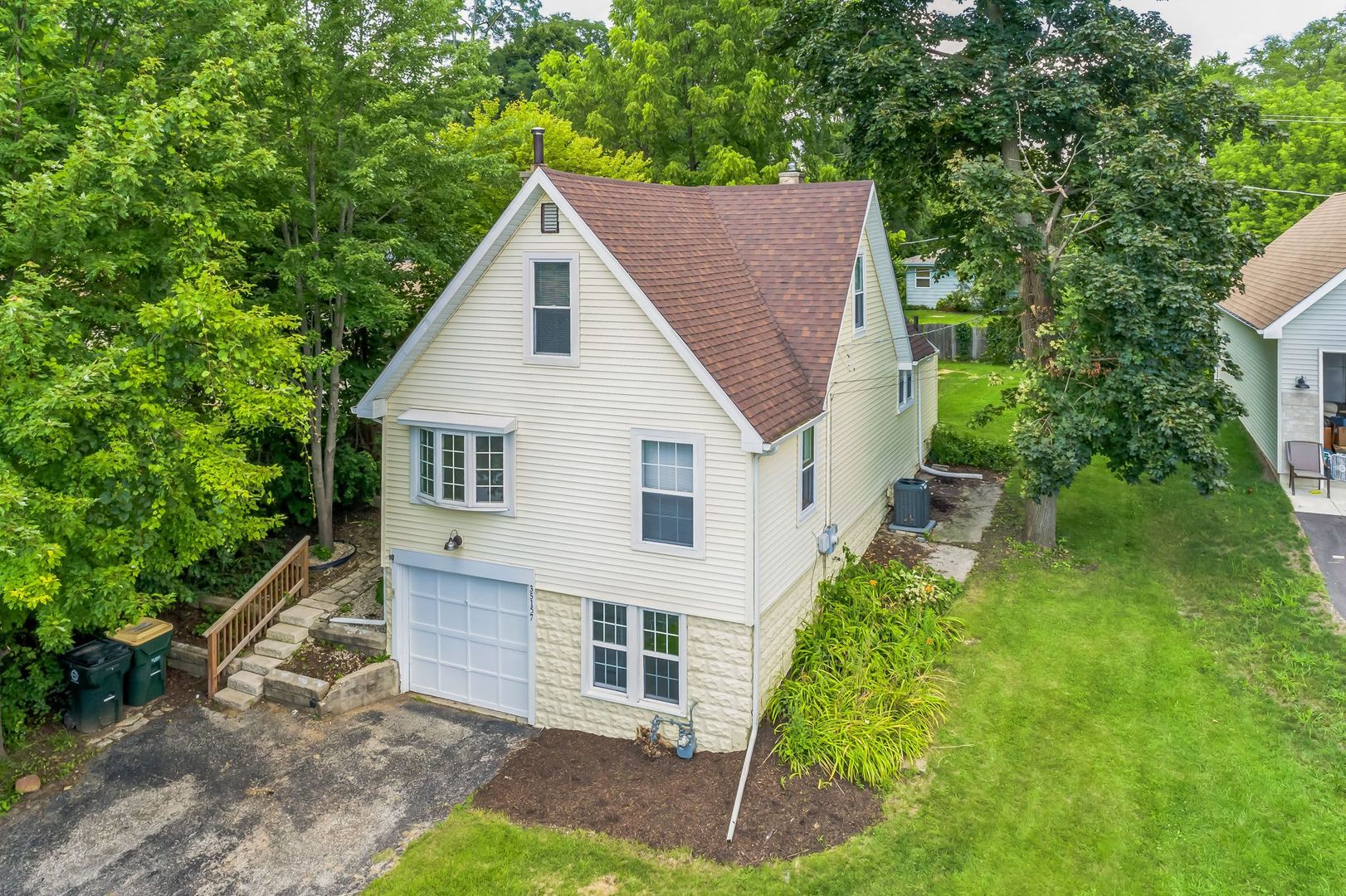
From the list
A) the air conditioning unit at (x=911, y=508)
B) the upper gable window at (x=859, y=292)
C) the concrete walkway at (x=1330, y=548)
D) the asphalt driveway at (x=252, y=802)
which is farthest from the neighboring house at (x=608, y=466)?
the concrete walkway at (x=1330, y=548)

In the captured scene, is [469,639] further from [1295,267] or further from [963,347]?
[963,347]

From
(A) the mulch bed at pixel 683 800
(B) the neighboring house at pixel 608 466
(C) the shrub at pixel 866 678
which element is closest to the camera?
(A) the mulch bed at pixel 683 800

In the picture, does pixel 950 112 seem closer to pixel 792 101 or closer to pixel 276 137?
pixel 276 137

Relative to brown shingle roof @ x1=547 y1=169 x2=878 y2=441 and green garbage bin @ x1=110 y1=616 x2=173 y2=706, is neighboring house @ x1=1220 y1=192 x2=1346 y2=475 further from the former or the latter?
green garbage bin @ x1=110 y1=616 x2=173 y2=706

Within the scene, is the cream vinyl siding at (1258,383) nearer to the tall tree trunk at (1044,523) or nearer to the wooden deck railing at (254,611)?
the tall tree trunk at (1044,523)

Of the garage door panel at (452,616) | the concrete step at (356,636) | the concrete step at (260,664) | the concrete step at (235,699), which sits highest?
the garage door panel at (452,616)

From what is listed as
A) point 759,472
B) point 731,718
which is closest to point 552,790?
point 731,718
